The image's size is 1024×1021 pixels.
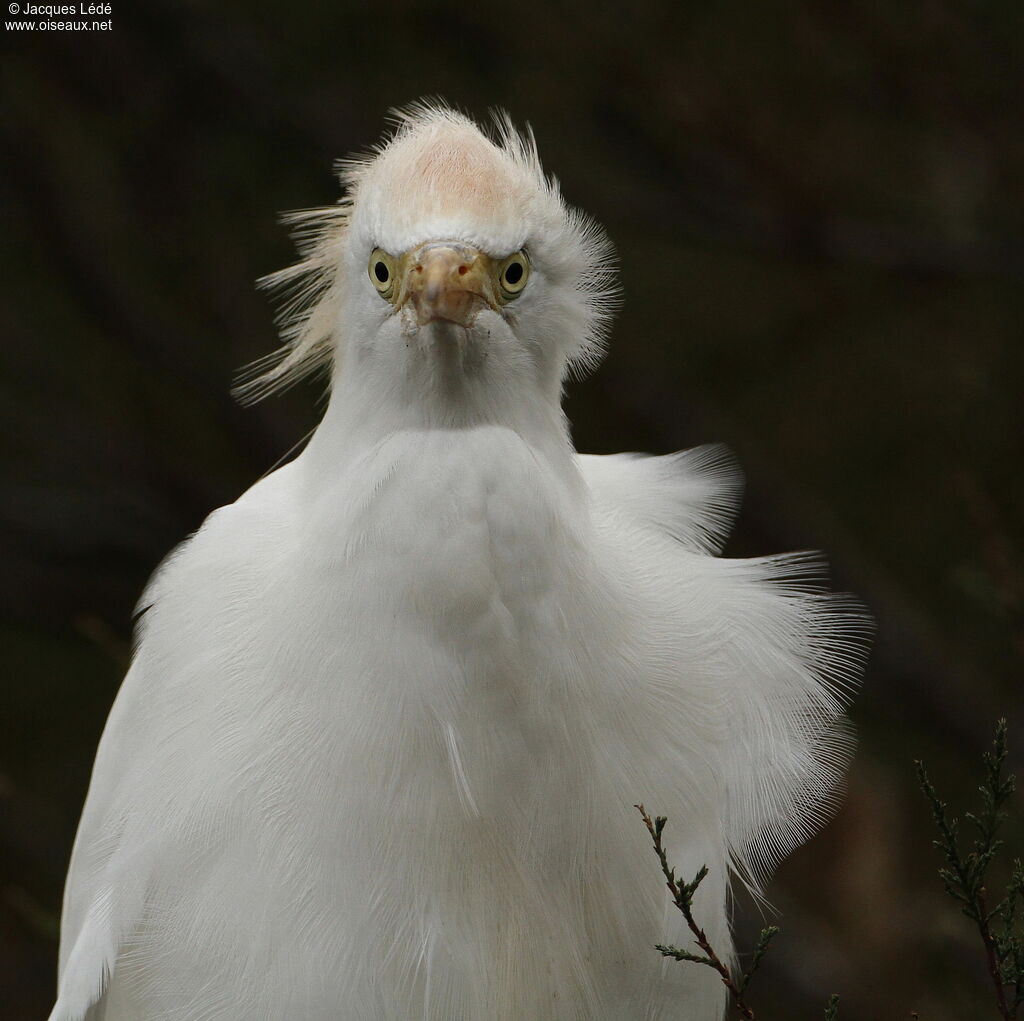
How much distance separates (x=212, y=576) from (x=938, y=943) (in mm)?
2480

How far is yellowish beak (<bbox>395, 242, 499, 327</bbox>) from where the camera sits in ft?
6.55

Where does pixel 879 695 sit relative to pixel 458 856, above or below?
below

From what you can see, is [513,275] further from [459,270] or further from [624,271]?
[624,271]

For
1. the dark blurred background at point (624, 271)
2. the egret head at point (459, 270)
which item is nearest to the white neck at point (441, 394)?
the egret head at point (459, 270)

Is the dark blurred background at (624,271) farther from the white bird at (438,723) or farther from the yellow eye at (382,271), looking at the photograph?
the yellow eye at (382,271)

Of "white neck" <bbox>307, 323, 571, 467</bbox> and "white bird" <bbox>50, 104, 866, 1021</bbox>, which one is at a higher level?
"white neck" <bbox>307, 323, 571, 467</bbox>

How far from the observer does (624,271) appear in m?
5.33

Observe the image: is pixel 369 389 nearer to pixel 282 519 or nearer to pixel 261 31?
pixel 282 519

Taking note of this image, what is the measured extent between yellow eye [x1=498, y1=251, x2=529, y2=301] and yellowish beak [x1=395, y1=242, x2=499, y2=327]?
0.06 metres

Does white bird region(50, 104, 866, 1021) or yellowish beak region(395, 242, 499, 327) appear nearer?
yellowish beak region(395, 242, 499, 327)

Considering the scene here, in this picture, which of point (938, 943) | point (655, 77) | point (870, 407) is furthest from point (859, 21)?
point (938, 943)

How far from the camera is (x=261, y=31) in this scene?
15.5 ft

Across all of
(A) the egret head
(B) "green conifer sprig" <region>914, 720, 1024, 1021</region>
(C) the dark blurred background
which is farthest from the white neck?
(C) the dark blurred background

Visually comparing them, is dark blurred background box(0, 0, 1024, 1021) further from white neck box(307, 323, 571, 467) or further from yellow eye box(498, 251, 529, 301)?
yellow eye box(498, 251, 529, 301)
